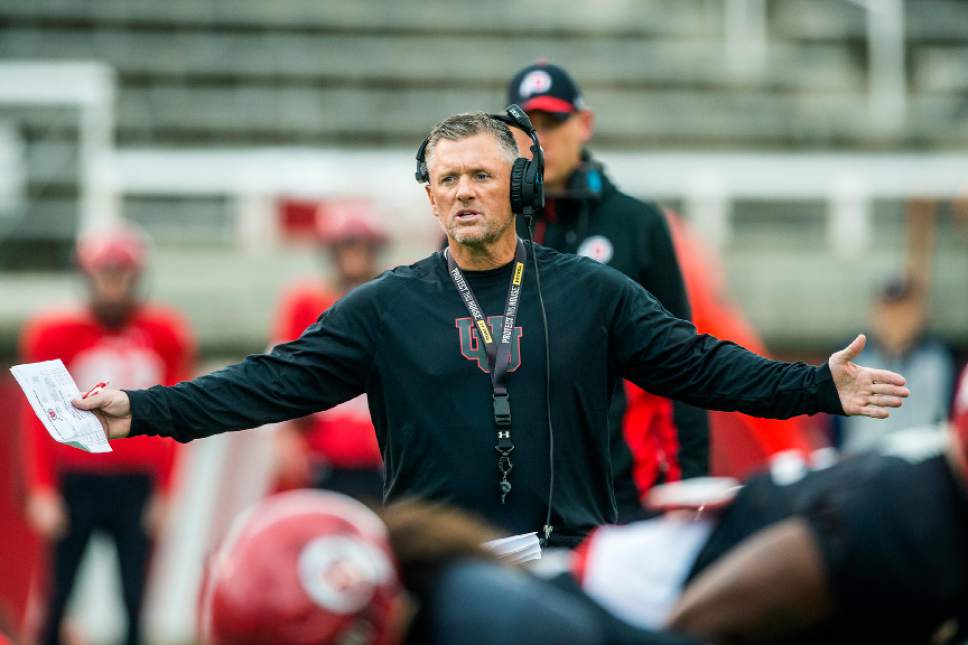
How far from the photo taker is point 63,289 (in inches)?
447

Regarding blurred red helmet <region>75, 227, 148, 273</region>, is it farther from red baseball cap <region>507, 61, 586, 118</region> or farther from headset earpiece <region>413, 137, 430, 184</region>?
headset earpiece <region>413, 137, 430, 184</region>

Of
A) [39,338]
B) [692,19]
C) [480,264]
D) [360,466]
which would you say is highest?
[692,19]

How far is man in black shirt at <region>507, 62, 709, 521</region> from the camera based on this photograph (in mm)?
5488

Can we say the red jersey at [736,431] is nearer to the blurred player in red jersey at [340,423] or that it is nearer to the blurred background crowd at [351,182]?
the blurred background crowd at [351,182]

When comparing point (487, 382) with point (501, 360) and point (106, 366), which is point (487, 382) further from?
point (106, 366)

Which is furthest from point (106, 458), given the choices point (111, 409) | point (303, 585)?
point (303, 585)

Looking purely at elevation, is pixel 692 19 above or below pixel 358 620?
above

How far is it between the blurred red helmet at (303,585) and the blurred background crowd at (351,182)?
4117 millimetres

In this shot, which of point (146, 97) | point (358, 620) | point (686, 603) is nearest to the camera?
point (358, 620)

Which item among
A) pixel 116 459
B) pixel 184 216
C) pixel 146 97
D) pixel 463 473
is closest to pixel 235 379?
A: pixel 463 473

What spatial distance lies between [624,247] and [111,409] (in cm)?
200

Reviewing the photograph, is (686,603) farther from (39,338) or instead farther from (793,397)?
(39,338)

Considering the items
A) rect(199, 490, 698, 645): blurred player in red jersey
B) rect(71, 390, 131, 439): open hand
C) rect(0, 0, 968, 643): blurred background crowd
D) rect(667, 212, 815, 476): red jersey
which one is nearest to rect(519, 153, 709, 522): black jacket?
rect(0, 0, 968, 643): blurred background crowd

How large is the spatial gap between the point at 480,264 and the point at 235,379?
73 centimetres
